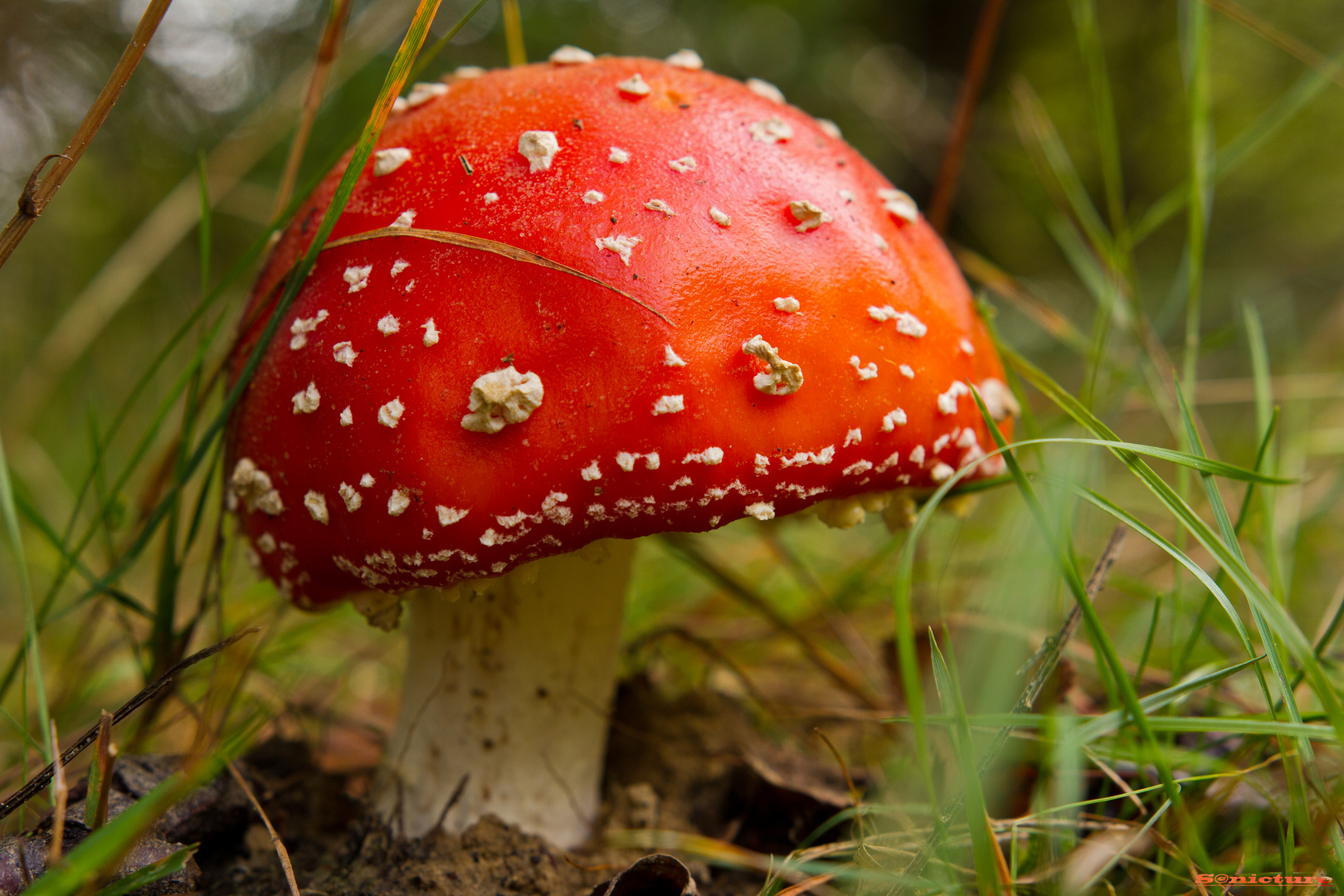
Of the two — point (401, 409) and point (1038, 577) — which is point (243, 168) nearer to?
point (401, 409)

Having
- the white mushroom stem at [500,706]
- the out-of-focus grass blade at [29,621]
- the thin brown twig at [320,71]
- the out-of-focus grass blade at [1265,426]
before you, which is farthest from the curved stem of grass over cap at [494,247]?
the out-of-focus grass blade at [1265,426]

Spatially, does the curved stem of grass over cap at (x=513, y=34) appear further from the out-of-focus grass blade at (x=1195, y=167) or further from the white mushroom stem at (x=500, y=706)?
the out-of-focus grass blade at (x=1195, y=167)

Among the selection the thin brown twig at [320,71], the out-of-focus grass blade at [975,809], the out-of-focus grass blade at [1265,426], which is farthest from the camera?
the thin brown twig at [320,71]

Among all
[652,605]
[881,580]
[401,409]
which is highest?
[401,409]

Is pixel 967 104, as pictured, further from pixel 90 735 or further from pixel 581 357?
pixel 90 735

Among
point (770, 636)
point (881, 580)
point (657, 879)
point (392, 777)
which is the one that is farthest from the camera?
point (881, 580)

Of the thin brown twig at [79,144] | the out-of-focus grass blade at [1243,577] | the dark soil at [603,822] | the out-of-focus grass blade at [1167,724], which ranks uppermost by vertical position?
the thin brown twig at [79,144]

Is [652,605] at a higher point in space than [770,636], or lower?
lower

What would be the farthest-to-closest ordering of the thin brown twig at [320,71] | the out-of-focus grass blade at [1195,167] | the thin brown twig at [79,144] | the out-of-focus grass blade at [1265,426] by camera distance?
the out-of-focus grass blade at [1195,167] < the thin brown twig at [320,71] < the out-of-focus grass blade at [1265,426] < the thin brown twig at [79,144]

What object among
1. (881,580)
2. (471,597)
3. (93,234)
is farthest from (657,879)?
(93,234)
